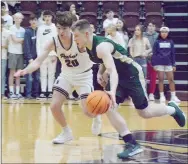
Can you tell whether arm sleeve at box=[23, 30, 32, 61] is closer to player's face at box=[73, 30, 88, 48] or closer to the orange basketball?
player's face at box=[73, 30, 88, 48]

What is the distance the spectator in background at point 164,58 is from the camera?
1185 cm

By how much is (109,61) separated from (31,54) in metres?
6.88

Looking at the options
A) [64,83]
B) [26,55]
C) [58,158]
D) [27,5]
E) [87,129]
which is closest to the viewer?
[58,158]

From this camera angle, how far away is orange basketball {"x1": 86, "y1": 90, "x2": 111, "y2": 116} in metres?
5.09

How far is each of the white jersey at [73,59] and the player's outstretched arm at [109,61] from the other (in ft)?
2.44

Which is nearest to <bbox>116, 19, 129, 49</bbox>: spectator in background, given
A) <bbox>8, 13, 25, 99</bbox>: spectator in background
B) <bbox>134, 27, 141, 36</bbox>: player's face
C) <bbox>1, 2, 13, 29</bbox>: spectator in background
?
<bbox>134, 27, 141, 36</bbox>: player's face

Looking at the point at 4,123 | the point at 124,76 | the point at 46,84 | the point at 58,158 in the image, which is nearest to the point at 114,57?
the point at 124,76

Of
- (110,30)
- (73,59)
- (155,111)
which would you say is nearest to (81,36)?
(73,59)

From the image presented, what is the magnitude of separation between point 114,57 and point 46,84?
635 cm

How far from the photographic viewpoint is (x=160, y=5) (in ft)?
49.3

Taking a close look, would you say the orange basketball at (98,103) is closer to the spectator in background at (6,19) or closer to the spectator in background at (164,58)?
the spectator in background at (164,58)

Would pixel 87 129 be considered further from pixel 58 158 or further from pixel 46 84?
pixel 46 84

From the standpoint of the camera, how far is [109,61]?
17.2 feet

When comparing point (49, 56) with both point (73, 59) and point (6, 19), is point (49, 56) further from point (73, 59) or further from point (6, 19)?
point (73, 59)
